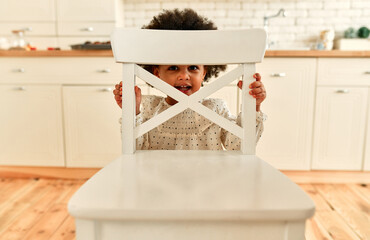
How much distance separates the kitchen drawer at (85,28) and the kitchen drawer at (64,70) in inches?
21.3

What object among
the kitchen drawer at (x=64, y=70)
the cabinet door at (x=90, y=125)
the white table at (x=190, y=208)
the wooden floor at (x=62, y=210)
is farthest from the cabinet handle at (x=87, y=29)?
the white table at (x=190, y=208)

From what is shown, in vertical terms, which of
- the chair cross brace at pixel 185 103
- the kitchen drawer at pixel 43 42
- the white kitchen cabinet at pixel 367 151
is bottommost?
the white kitchen cabinet at pixel 367 151

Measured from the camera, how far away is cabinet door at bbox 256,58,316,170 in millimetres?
1880

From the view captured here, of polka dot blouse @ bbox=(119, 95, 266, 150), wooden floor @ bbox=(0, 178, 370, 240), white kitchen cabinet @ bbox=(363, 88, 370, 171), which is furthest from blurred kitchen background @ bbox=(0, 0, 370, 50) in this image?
polka dot blouse @ bbox=(119, 95, 266, 150)

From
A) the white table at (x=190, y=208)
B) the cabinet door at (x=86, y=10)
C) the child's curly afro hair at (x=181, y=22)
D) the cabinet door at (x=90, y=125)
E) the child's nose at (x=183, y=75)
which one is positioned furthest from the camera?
the cabinet door at (x=86, y=10)

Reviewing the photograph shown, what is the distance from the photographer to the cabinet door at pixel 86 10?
2.31 m

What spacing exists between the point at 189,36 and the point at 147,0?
177 centimetres

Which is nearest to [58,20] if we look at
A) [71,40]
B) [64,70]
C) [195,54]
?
[71,40]

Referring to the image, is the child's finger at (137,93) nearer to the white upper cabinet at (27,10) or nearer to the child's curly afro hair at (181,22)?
the child's curly afro hair at (181,22)

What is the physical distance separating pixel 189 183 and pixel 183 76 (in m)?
0.59

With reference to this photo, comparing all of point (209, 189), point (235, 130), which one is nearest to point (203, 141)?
point (235, 130)

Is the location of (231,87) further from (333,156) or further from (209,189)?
(209,189)

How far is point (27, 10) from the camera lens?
237 centimetres

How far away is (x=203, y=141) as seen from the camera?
1.14 metres
